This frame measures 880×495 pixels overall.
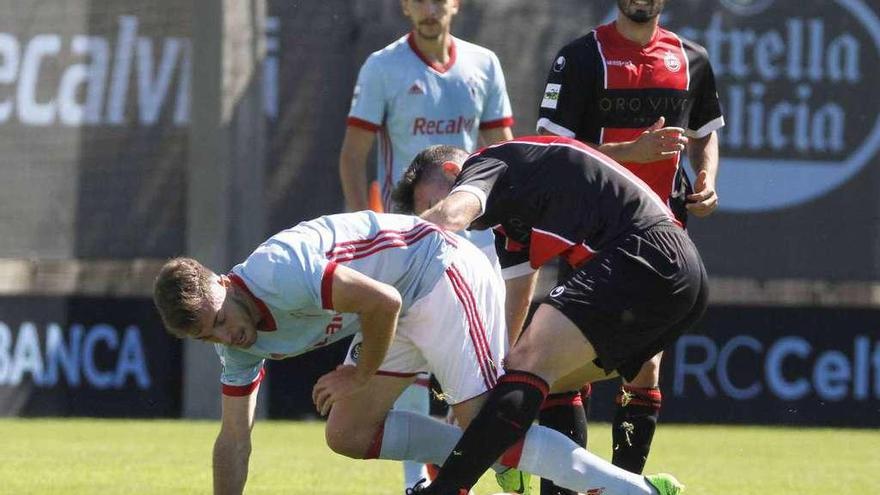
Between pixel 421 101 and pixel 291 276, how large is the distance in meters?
2.84

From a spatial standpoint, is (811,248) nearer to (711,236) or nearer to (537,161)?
(711,236)

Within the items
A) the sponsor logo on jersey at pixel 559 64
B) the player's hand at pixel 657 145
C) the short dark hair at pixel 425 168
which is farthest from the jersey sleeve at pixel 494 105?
the short dark hair at pixel 425 168

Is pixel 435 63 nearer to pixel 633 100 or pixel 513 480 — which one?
pixel 633 100

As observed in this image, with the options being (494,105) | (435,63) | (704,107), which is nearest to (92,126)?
(435,63)

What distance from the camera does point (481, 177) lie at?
5.04 meters

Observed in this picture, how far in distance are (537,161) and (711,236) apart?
5.89 metres

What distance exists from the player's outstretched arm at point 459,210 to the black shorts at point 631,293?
33 centimetres

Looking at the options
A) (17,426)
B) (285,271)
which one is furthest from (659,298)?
(17,426)

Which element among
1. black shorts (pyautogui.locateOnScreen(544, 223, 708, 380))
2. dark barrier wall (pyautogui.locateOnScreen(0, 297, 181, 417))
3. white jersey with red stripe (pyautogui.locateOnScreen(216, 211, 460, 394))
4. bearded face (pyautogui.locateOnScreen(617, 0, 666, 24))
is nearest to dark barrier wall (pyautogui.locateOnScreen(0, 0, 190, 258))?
dark barrier wall (pyautogui.locateOnScreen(0, 297, 181, 417))

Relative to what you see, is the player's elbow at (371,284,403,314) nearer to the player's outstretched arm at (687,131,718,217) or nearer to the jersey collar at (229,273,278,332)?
the jersey collar at (229,273,278,332)

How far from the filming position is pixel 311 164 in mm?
10570

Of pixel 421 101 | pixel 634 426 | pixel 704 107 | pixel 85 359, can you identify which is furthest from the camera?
pixel 85 359

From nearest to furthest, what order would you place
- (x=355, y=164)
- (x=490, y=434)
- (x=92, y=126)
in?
(x=490, y=434), (x=355, y=164), (x=92, y=126)

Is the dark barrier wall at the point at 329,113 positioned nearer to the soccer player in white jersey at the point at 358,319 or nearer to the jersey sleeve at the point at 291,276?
the soccer player in white jersey at the point at 358,319
